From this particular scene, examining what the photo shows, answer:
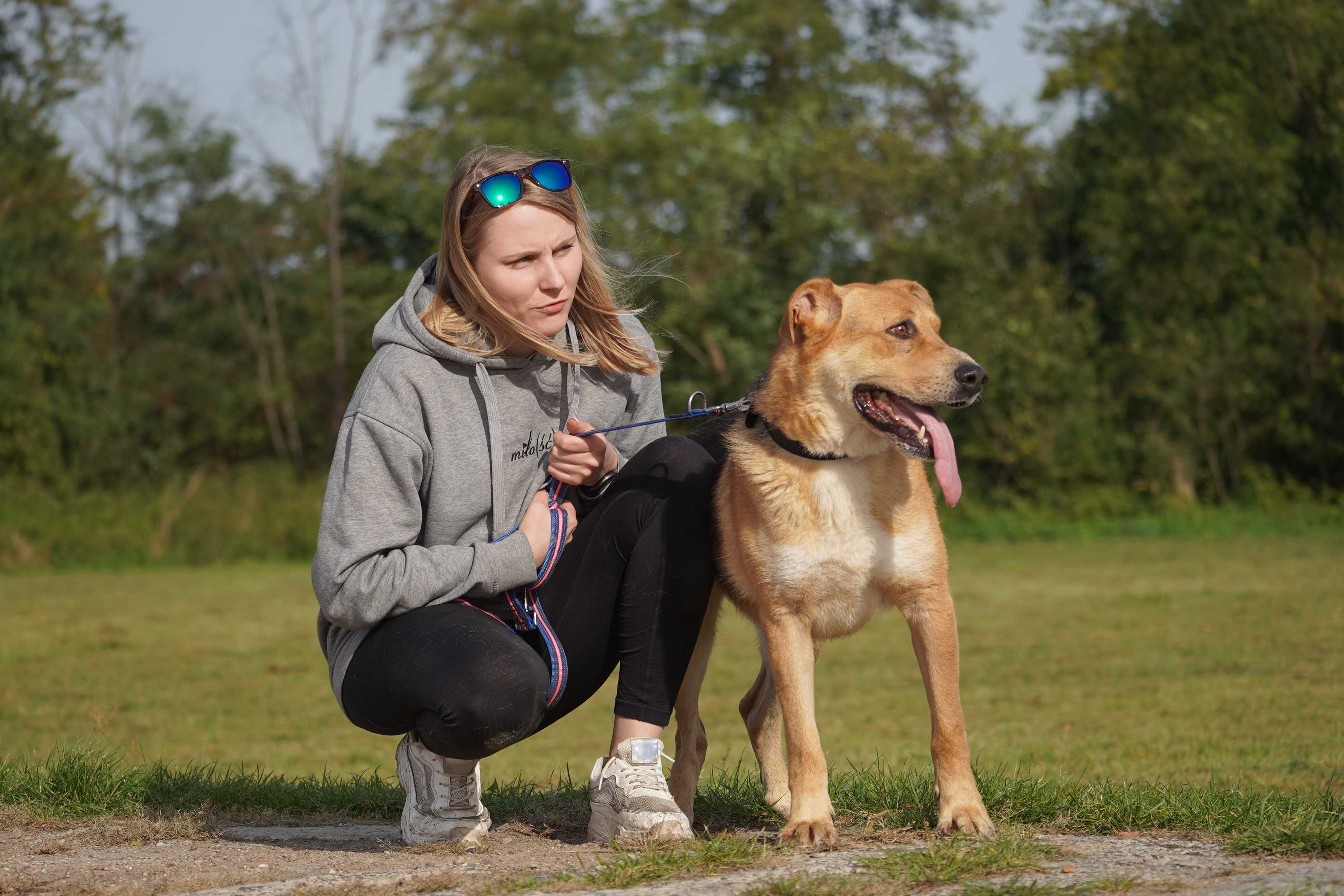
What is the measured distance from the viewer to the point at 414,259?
29.8 meters

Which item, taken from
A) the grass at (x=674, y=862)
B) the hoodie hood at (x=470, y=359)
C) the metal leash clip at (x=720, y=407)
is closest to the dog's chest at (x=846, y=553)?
the metal leash clip at (x=720, y=407)

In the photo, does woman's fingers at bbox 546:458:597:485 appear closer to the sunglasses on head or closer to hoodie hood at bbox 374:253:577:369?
hoodie hood at bbox 374:253:577:369

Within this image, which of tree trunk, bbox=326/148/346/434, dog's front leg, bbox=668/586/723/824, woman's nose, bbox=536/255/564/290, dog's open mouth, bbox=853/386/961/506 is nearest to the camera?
dog's open mouth, bbox=853/386/961/506

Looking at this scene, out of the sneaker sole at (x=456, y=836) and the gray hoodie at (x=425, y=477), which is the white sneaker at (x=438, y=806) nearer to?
the sneaker sole at (x=456, y=836)

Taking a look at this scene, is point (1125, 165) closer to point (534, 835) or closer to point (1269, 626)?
point (1269, 626)

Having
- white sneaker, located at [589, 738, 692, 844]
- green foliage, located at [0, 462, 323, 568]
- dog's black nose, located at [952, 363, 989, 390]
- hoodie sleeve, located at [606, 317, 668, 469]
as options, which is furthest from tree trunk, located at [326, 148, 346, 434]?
dog's black nose, located at [952, 363, 989, 390]

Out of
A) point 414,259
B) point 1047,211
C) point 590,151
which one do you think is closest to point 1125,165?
point 1047,211

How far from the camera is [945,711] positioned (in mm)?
3379

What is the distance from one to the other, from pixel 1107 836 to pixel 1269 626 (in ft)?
23.4

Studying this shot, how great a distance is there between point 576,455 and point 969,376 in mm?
1107

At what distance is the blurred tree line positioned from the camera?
19.0 meters

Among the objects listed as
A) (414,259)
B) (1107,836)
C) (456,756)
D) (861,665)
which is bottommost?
(861,665)

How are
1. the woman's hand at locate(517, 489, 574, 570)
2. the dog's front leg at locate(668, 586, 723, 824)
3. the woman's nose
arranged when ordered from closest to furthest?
→ 1. the woman's hand at locate(517, 489, 574, 570)
2. the woman's nose
3. the dog's front leg at locate(668, 586, 723, 824)

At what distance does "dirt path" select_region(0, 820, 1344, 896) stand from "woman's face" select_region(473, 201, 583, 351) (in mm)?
1490
